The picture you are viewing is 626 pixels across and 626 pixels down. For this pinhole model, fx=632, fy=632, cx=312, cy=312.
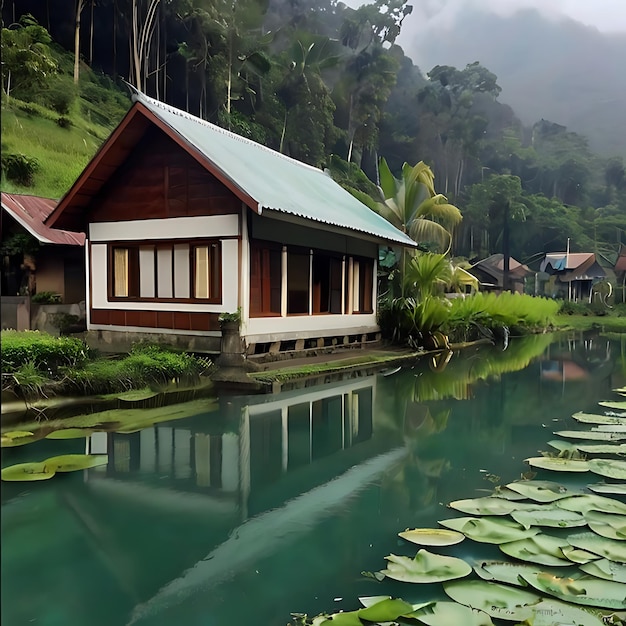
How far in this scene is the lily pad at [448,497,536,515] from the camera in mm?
4176

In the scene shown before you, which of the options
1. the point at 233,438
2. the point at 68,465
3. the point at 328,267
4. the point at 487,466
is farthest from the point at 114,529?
the point at 328,267

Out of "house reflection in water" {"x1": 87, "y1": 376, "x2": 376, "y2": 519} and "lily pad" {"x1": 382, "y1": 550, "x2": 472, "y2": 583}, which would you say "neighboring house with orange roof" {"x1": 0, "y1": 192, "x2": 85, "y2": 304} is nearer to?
"house reflection in water" {"x1": 87, "y1": 376, "x2": 376, "y2": 519}

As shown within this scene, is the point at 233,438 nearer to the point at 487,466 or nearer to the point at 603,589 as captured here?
the point at 487,466

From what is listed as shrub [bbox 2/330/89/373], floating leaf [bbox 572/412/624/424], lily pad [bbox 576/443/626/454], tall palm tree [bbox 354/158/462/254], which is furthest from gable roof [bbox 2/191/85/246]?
lily pad [bbox 576/443/626/454]

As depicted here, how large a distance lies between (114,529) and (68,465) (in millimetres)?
1415

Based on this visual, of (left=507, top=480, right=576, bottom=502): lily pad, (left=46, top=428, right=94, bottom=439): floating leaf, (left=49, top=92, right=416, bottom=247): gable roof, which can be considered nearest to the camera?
(left=507, top=480, right=576, bottom=502): lily pad

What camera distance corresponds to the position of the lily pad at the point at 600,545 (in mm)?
3416

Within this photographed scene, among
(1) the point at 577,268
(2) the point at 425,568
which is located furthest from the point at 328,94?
(2) the point at 425,568

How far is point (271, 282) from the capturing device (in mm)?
11102

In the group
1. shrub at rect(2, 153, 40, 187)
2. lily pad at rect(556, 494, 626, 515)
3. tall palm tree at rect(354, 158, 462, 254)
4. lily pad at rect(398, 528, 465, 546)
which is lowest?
lily pad at rect(398, 528, 465, 546)

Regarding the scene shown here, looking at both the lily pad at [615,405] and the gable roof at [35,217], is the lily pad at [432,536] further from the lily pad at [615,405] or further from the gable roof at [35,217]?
the gable roof at [35,217]

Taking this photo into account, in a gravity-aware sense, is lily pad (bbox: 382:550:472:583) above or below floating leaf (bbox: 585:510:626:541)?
below

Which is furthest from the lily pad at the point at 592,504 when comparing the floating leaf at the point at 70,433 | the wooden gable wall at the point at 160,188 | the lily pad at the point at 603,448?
the wooden gable wall at the point at 160,188

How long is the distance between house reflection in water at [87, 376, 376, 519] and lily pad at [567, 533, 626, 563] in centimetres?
205
